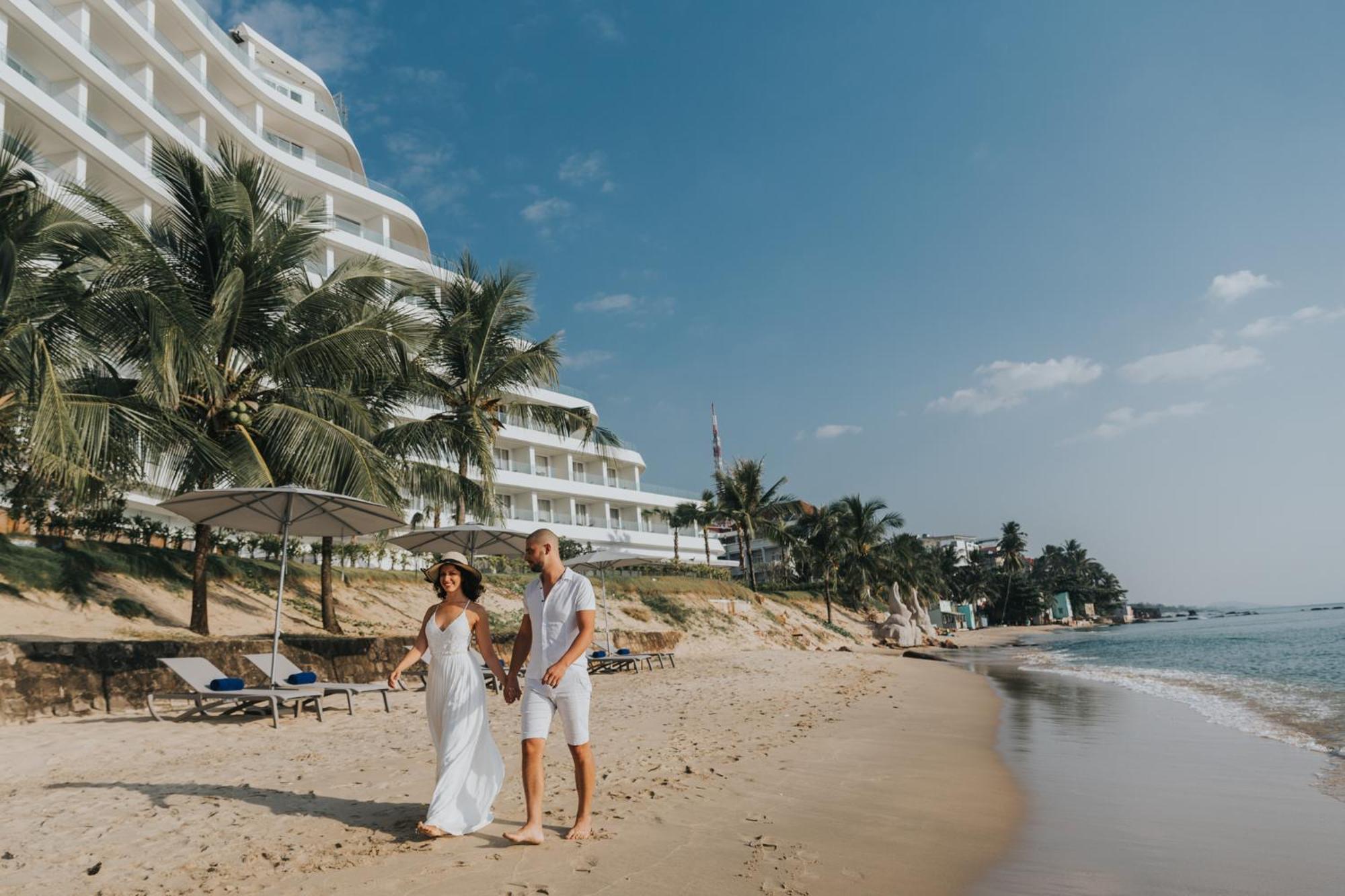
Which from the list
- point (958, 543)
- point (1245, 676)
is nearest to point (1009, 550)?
point (958, 543)

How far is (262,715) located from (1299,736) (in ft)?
39.3

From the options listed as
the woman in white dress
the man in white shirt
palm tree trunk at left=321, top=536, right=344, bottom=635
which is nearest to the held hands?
the man in white shirt

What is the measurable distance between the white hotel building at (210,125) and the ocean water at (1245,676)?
15.2 metres

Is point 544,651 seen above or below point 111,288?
below

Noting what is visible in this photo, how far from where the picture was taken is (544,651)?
13.7 feet

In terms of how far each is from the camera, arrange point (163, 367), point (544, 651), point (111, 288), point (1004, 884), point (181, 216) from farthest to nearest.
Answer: point (181, 216) < point (111, 288) < point (163, 367) < point (544, 651) < point (1004, 884)

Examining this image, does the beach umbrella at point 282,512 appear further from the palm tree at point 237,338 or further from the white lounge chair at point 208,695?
the palm tree at point 237,338

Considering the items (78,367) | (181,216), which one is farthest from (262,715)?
(181,216)

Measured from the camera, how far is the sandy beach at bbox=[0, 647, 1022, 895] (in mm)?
3781

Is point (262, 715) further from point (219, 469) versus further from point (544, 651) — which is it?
point (544, 651)

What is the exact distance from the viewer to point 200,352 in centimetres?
1175

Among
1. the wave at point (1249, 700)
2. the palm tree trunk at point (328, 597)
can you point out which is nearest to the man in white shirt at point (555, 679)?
the wave at point (1249, 700)

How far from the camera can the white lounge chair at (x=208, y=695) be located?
28.5 feet

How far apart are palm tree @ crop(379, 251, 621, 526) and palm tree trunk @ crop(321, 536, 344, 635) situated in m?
2.69
